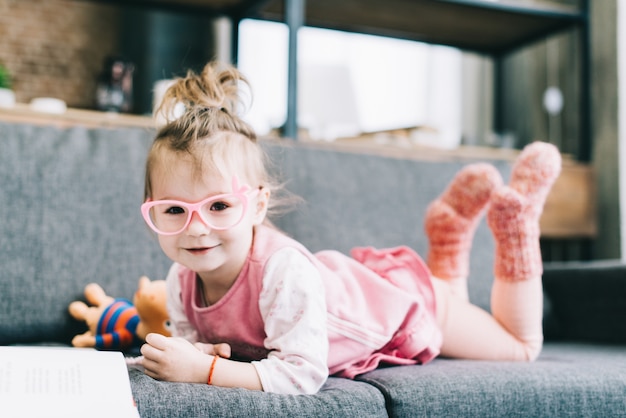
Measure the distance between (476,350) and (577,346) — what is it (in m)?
0.37

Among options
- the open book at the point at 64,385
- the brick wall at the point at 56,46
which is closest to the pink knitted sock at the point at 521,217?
the open book at the point at 64,385

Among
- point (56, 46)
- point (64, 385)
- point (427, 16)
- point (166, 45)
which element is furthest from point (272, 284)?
point (56, 46)

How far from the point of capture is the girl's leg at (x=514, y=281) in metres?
1.33

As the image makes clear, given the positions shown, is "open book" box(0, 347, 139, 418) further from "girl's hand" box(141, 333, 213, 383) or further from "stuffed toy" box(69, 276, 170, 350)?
"stuffed toy" box(69, 276, 170, 350)

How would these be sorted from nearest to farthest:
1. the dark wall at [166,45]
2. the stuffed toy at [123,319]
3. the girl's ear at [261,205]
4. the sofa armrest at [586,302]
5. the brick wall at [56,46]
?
the girl's ear at [261,205] → the stuffed toy at [123,319] → the sofa armrest at [586,302] → the dark wall at [166,45] → the brick wall at [56,46]

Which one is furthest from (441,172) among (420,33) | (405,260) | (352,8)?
(420,33)

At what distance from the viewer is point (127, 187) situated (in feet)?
4.78

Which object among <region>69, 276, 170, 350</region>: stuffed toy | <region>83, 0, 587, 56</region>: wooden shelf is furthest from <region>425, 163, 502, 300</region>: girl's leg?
<region>83, 0, 587, 56</region>: wooden shelf

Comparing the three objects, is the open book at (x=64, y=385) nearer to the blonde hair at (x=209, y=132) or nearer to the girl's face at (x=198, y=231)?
the girl's face at (x=198, y=231)

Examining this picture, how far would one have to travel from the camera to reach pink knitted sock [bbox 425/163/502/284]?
1.48m

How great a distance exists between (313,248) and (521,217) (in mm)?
450

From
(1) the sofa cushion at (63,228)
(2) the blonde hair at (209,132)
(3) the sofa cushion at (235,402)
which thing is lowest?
(3) the sofa cushion at (235,402)

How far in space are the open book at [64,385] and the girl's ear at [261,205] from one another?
32cm

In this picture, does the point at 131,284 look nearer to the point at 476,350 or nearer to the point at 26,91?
the point at 476,350
